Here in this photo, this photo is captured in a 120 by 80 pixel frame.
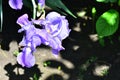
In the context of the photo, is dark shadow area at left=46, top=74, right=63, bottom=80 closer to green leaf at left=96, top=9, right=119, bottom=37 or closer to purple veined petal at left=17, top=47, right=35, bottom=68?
green leaf at left=96, top=9, right=119, bottom=37

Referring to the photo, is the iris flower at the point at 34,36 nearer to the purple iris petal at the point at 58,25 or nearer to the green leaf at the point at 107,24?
the purple iris petal at the point at 58,25

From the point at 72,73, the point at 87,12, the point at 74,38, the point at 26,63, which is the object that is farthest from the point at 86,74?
the point at 26,63

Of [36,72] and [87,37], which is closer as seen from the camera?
[36,72]

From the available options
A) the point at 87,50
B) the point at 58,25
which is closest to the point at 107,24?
the point at 87,50

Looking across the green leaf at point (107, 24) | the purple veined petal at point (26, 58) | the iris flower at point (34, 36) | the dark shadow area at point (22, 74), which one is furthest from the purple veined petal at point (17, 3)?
the green leaf at point (107, 24)

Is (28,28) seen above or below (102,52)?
below

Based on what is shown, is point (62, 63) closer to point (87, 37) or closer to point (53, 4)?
point (87, 37)

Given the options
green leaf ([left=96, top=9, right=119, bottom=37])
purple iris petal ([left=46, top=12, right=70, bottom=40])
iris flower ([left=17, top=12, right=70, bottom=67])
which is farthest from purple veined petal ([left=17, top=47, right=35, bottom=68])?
green leaf ([left=96, top=9, right=119, bottom=37])
